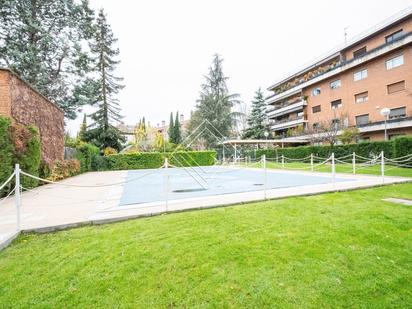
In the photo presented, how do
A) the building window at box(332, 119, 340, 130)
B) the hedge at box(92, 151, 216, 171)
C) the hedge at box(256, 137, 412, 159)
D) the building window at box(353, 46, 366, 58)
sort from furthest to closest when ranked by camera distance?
the building window at box(353, 46, 366, 58) → the building window at box(332, 119, 340, 130) → the hedge at box(92, 151, 216, 171) → the hedge at box(256, 137, 412, 159)

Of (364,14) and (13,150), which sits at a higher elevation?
(364,14)

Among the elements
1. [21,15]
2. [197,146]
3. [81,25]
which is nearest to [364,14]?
[197,146]

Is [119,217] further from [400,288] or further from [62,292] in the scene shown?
[400,288]

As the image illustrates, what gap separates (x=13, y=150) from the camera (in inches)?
314

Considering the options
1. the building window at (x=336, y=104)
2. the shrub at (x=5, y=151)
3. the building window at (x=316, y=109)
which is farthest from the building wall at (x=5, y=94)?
the building window at (x=316, y=109)

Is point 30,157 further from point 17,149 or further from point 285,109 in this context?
point 285,109

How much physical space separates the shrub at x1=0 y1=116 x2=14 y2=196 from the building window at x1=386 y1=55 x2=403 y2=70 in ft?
98.1

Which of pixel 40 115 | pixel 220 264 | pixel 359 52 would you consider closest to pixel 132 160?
pixel 40 115

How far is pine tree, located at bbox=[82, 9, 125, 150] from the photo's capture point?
2664cm

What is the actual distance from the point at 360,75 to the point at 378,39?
3.80m

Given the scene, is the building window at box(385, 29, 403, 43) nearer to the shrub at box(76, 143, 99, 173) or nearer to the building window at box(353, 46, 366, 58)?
the building window at box(353, 46, 366, 58)

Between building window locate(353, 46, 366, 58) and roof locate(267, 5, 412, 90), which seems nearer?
roof locate(267, 5, 412, 90)

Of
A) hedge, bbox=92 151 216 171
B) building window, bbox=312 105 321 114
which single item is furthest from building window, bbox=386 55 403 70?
hedge, bbox=92 151 216 171

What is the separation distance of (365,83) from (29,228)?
3105 cm
